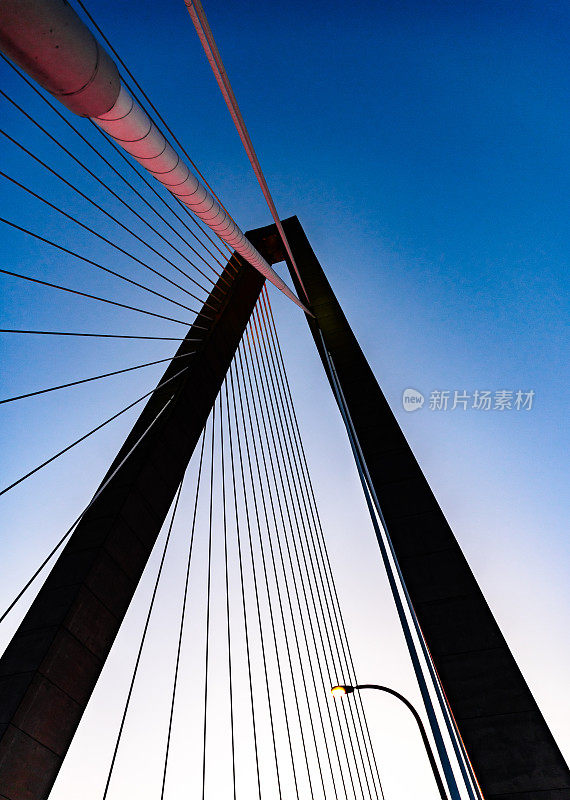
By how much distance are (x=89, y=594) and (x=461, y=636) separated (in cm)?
545

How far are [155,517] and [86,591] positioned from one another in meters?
1.95

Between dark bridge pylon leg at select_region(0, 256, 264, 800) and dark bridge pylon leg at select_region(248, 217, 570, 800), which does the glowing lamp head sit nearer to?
dark bridge pylon leg at select_region(248, 217, 570, 800)

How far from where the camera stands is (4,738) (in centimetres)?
606

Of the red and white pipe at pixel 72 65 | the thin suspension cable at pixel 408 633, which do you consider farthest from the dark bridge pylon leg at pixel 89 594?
the red and white pipe at pixel 72 65

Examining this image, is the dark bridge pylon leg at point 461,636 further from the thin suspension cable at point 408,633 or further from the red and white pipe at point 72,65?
the red and white pipe at point 72,65

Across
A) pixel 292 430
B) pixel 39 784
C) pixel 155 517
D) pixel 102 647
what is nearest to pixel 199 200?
pixel 155 517

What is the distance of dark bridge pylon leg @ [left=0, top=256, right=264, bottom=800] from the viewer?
6395 mm

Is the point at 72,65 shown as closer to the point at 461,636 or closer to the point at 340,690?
the point at 461,636

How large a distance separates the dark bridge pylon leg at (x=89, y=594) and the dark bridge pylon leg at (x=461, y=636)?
12.7 ft

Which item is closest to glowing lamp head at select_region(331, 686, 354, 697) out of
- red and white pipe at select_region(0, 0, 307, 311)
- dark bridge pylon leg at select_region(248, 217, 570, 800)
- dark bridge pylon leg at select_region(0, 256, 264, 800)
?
dark bridge pylon leg at select_region(248, 217, 570, 800)

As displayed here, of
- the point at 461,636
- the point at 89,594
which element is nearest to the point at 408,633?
the point at 461,636

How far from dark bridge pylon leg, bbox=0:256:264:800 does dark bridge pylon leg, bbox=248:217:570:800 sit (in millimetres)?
3878

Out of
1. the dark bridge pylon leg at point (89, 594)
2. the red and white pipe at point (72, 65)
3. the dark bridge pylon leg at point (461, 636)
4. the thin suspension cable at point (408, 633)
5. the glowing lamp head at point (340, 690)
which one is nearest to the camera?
the red and white pipe at point (72, 65)

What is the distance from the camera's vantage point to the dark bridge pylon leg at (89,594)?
6.39 meters
